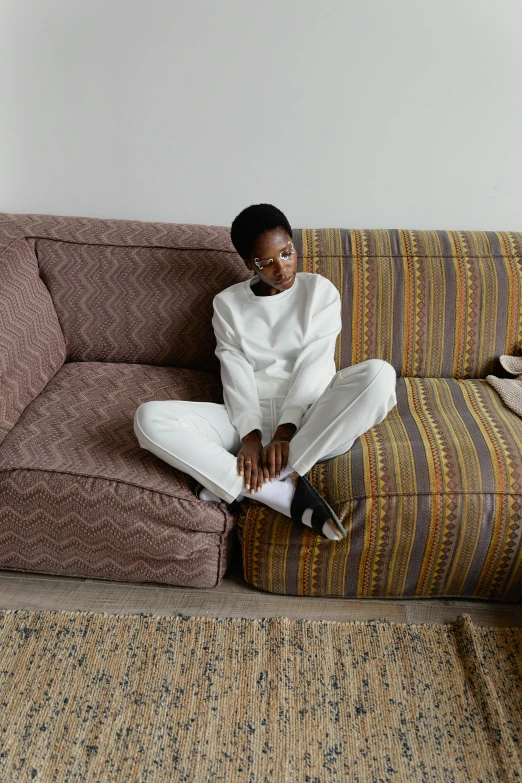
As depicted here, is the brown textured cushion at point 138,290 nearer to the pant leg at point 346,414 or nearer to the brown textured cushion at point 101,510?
the brown textured cushion at point 101,510

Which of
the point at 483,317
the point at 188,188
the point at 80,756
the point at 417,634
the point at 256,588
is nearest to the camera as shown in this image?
the point at 80,756

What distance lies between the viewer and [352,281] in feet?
6.33

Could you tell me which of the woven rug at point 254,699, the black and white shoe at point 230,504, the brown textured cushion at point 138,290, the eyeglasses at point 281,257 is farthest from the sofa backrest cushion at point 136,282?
the woven rug at point 254,699

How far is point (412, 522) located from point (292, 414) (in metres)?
0.39

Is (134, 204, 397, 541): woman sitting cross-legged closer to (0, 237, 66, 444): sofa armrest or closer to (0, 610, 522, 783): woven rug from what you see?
(0, 610, 522, 783): woven rug

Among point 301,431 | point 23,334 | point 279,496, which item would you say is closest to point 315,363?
point 301,431

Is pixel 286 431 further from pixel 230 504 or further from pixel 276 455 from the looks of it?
pixel 230 504

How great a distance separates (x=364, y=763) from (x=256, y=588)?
50 cm

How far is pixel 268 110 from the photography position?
2057 mm

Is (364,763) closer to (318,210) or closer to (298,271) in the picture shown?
(298,271)

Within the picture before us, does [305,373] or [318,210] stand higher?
[318,210]

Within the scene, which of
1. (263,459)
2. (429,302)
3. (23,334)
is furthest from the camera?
(429,302)

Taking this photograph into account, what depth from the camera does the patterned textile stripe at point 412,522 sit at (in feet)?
4.81

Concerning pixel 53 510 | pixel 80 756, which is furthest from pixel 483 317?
pixel 80 756
